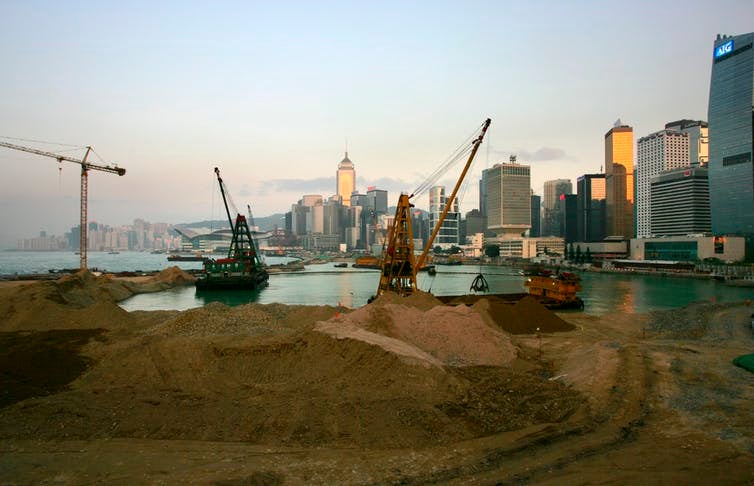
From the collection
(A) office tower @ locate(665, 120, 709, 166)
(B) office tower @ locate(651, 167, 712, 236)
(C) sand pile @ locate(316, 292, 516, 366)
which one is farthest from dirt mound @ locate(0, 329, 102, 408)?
(A) office tower @ locate(665, 120, 709, 166)

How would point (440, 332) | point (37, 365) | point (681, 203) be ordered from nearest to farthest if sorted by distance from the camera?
point (37, 365)
point (440, 332)
point (681, 203)

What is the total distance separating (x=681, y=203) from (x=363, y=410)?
164235 mm

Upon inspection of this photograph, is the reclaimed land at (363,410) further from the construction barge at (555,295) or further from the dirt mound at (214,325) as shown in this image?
the construction barge at (555,295)

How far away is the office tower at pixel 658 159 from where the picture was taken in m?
192

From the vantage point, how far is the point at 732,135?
12119cm

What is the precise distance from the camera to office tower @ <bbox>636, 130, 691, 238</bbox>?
191500 millimetres

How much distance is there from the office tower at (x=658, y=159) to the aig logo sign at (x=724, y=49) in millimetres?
75702

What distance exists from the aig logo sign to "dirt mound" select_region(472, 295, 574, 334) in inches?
5007

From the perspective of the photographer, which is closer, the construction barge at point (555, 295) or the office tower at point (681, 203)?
the construction barge at point (555, 295)

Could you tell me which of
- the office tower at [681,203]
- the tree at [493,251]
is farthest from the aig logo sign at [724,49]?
the tree at [493,251]

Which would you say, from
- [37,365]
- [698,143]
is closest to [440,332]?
[37,365]

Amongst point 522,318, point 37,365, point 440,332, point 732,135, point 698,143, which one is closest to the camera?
point 37,365

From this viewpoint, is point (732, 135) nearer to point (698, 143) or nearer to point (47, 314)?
point (698, 143)

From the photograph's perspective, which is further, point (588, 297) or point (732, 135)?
point (732, 135)
